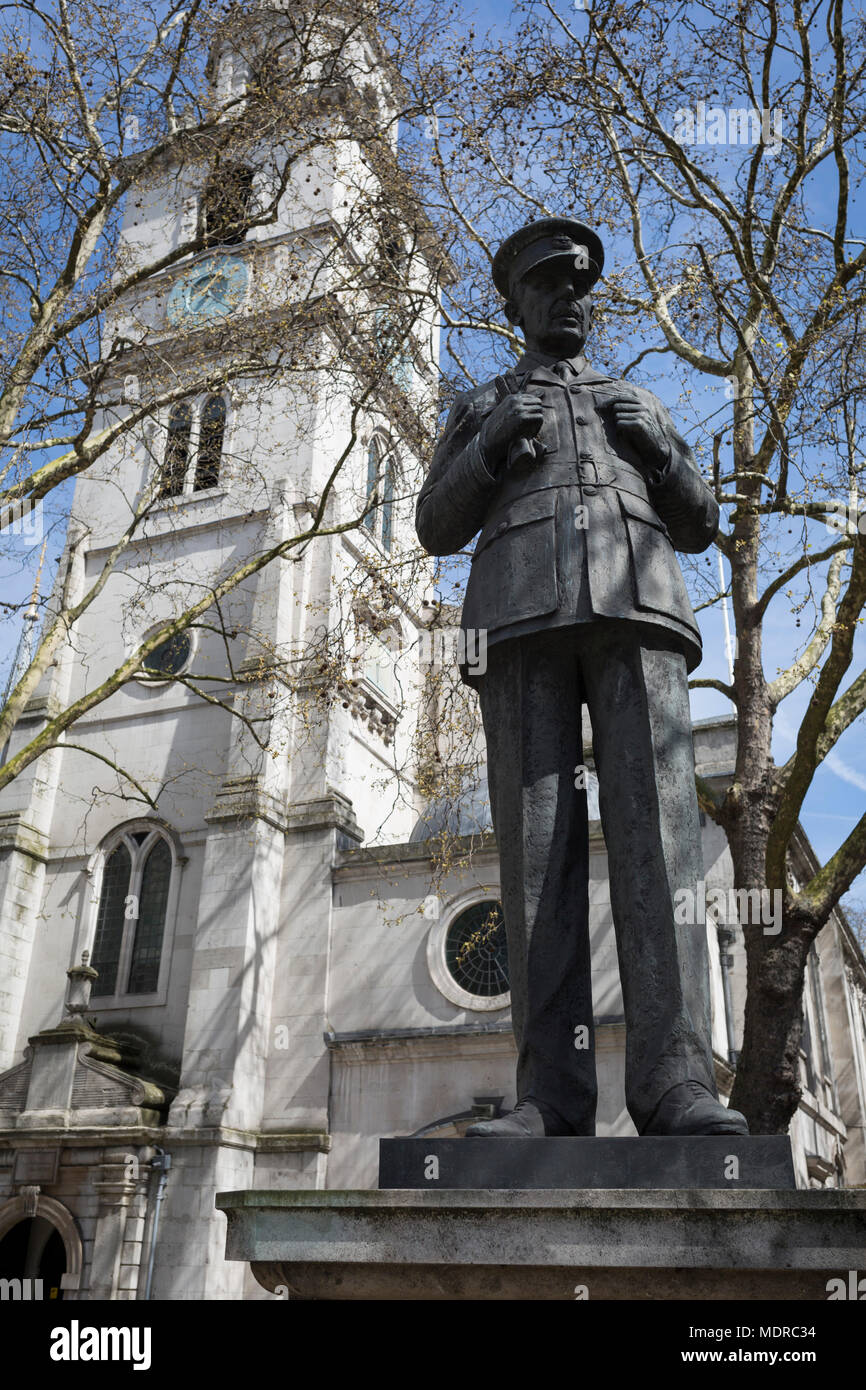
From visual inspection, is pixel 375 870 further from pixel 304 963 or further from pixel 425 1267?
pixel 425 1267

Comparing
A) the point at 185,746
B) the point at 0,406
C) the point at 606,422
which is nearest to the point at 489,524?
the point at 606,422

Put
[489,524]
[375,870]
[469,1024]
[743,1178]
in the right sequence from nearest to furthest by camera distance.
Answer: [743,1178]
[489,524]
[469,1024]
[375,870]

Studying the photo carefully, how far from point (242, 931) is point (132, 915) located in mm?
3327

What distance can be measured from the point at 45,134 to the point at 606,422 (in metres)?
10.5

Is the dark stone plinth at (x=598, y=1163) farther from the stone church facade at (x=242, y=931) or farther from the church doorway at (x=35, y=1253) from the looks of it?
the church doorway at (x=35, y=1253)

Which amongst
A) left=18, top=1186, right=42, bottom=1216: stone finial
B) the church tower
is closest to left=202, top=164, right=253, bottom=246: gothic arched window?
the church tower

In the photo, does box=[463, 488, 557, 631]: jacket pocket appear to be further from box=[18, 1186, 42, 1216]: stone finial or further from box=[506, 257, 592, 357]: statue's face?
box=[18, 1186, 42, 1216]: stone finial

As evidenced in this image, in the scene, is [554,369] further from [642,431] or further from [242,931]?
[242,931]

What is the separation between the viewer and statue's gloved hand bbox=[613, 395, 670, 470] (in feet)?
12.8

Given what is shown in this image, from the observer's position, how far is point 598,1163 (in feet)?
9.34

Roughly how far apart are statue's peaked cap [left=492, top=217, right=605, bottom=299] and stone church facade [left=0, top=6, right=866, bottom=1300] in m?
9.03

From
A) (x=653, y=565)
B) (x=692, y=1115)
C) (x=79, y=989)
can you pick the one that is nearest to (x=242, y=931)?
(x=79, y=989)

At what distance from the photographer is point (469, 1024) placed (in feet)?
61.7

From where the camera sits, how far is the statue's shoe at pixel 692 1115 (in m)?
2.90
